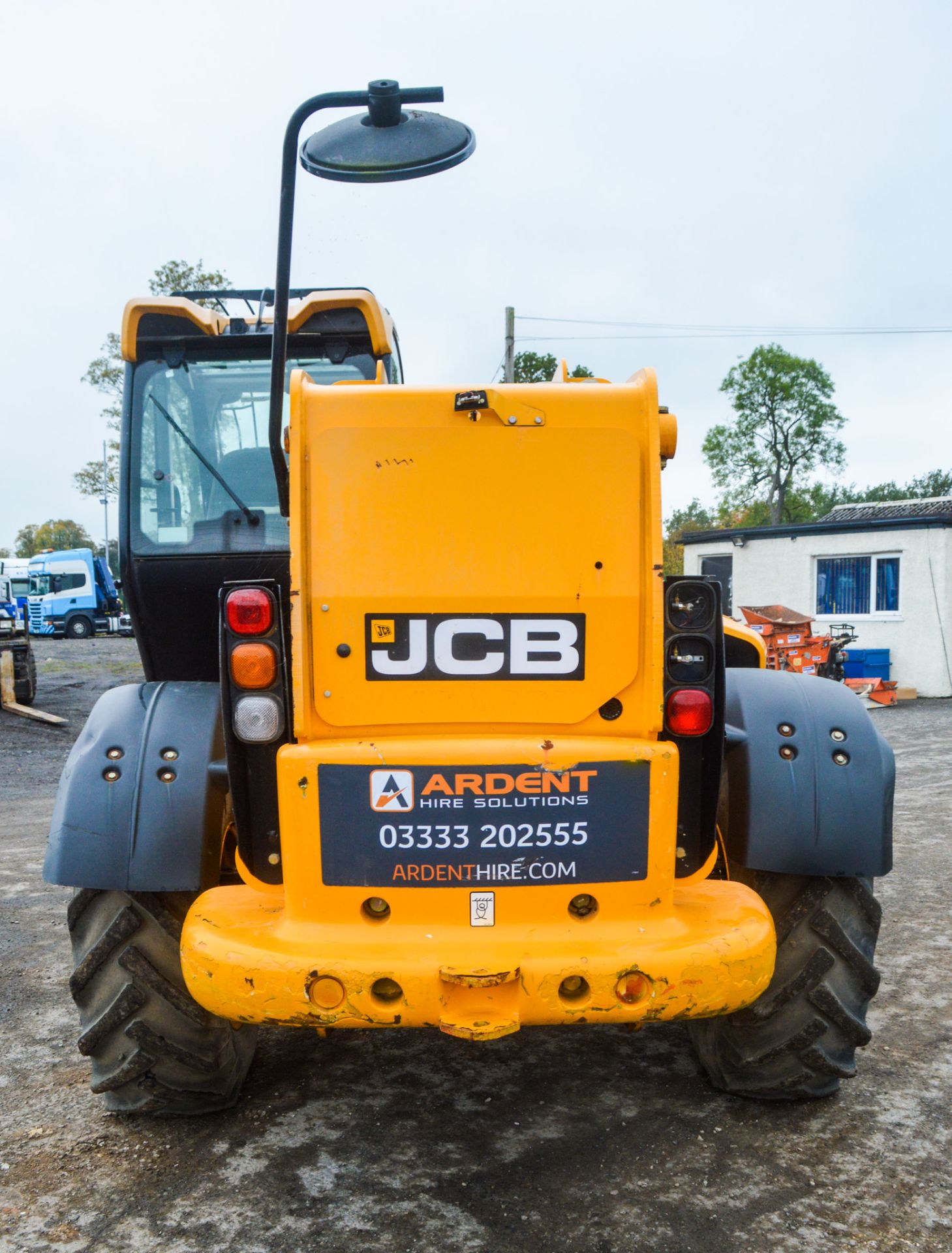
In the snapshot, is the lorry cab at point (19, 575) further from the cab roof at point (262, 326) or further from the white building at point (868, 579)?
the cab roof at point (262, 326)

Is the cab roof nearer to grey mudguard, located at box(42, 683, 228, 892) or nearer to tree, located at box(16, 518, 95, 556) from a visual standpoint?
grey mudguard, located at box(42, 683, 228, 892)

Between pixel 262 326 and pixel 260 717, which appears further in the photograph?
pixel 262 326

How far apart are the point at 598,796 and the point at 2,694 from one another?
14.5 metres

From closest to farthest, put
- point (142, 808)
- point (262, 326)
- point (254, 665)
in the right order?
point (254, 665) → point (142, 808) → point (262, 326)

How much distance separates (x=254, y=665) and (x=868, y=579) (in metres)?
19.2

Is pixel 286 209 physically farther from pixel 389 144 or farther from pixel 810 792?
pixel 810 792

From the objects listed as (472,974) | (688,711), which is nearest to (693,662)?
(688,711)

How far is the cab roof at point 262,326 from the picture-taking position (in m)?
4.06

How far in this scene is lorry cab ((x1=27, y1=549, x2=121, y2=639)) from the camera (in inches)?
1490

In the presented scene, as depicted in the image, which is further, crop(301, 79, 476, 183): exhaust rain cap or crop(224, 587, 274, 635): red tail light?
crop(224, 587, 274, 635): red tail light

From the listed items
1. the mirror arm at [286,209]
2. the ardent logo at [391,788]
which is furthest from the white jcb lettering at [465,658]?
the mirror arm at [286,209]

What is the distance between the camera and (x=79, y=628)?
3844cm

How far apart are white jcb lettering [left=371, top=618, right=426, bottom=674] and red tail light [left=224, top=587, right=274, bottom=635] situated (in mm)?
297

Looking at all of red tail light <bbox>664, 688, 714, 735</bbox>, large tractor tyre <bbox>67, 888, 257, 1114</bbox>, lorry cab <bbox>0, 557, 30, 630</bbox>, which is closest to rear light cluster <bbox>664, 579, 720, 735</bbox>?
red tail light <bbox>664, 688, 714, 735</bbox>
